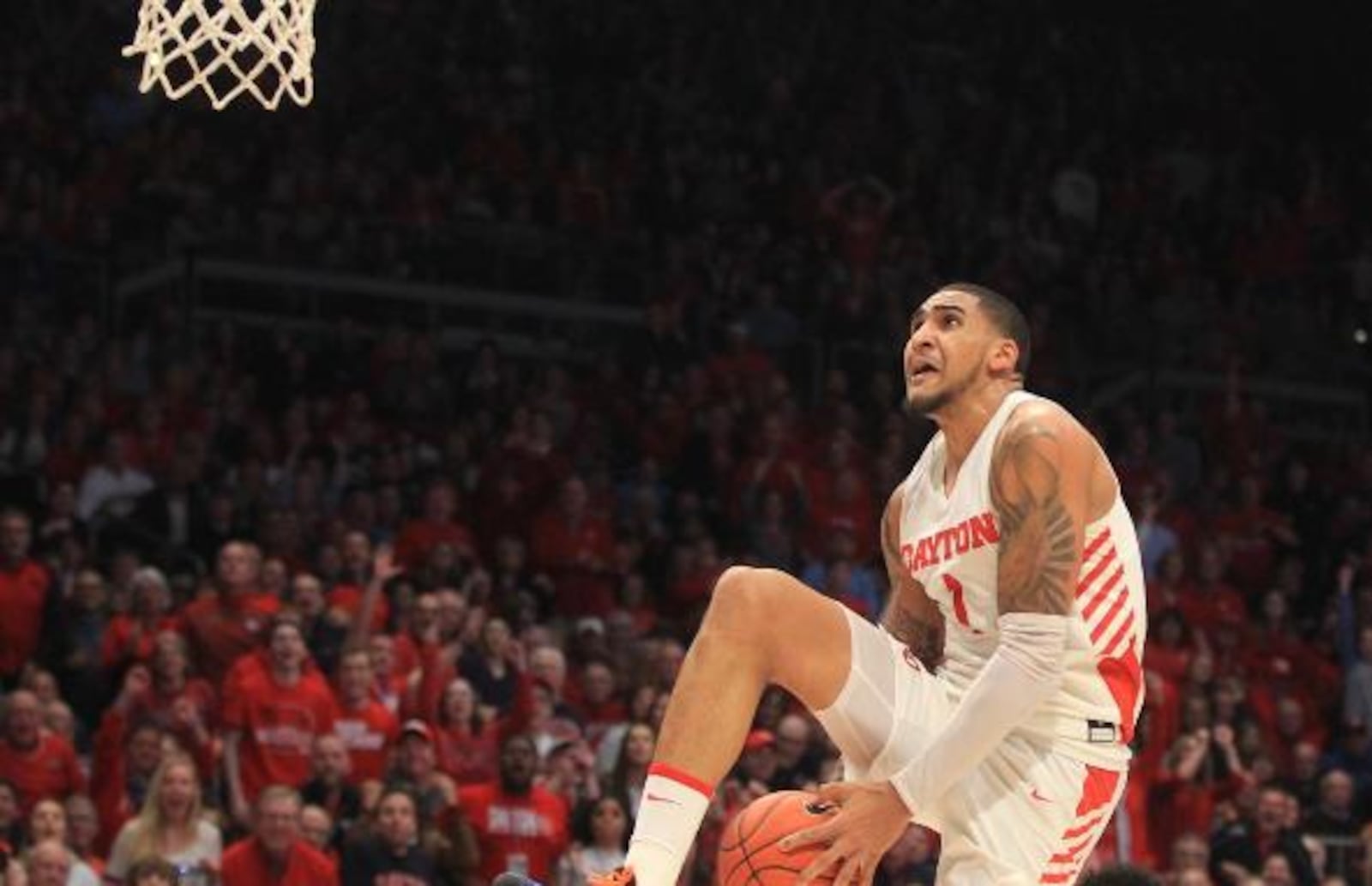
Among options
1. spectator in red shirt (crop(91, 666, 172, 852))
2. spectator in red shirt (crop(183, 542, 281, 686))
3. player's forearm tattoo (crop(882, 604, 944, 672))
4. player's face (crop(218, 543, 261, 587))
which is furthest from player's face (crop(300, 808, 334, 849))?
player's forearm tattoo (crop(882, 604, 944, 672))

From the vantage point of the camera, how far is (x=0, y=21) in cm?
1877

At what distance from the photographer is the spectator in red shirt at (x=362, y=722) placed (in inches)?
472

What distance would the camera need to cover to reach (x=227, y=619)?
12.5 meters

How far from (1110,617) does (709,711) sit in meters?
0.98

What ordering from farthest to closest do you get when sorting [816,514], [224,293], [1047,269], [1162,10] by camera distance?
[1162,10], [1047,269], [224,293], [816,514]

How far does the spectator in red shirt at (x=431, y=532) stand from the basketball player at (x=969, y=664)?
740 centimetres

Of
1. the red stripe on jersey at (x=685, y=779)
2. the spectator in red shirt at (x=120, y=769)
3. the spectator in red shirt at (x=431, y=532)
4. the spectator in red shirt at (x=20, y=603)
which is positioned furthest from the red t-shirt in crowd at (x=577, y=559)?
the red stripe on jersey at (x=685, y=779)

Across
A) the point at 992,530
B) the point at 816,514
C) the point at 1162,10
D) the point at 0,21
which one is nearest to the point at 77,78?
the point at 0,21

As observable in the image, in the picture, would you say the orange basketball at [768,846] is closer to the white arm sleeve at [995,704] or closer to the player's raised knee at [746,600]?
the white arm sleeve at [995,704]

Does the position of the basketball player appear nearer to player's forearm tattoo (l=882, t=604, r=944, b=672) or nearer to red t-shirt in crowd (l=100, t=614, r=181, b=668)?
player's forearm tattoo (l=882, t=604, r=944, b=672)

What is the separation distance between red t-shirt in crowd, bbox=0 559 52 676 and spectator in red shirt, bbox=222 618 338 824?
1.11 metres

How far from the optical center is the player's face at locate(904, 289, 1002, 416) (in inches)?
261

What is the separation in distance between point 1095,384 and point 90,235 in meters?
6.80

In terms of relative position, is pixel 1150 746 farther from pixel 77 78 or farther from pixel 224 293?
pixel 77 78
